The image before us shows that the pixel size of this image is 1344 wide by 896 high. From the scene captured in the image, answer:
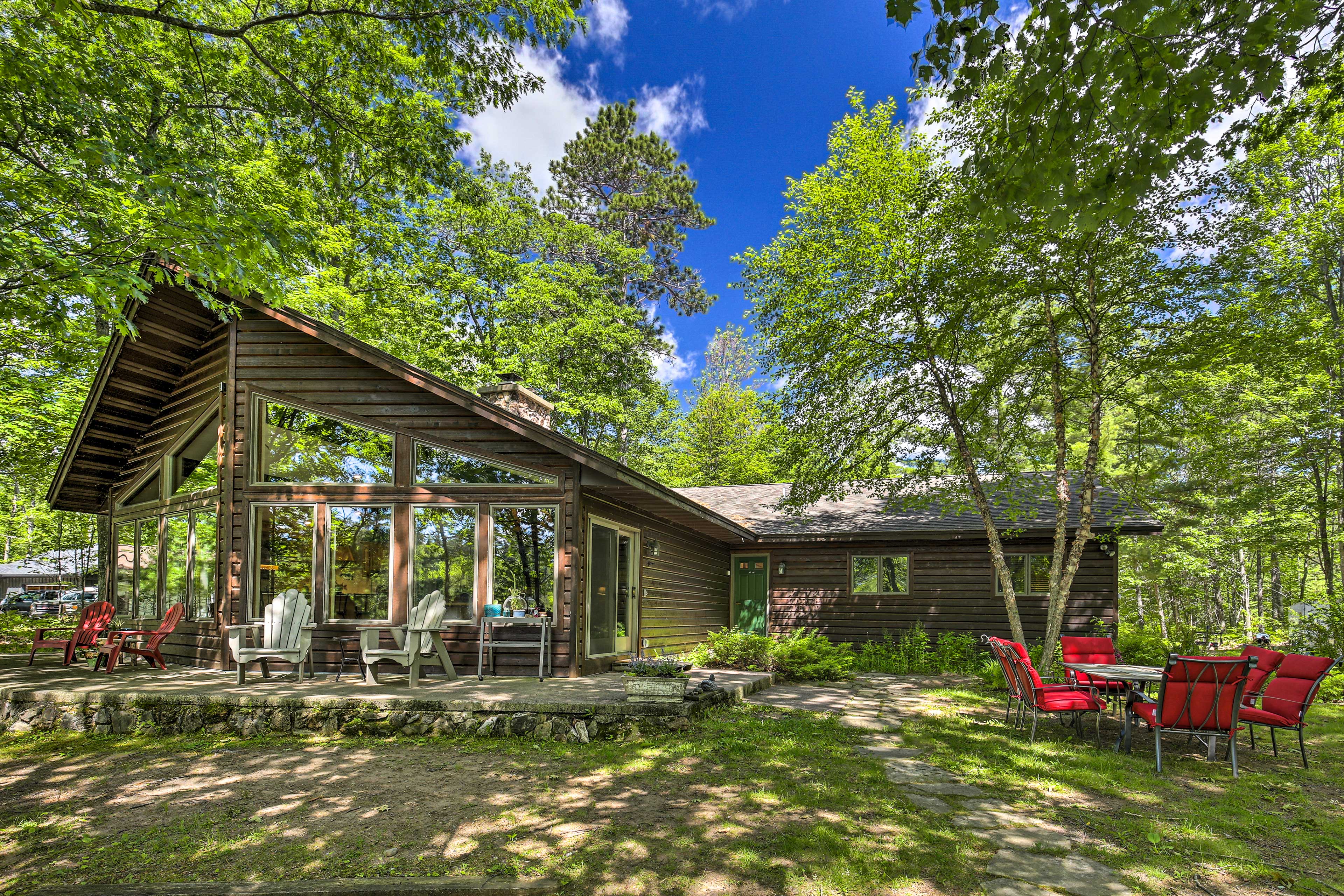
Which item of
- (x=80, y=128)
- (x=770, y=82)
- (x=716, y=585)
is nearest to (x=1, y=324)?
(x=80, y=128)

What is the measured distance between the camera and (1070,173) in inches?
149

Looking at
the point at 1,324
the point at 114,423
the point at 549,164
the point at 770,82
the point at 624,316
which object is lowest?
the point at 114,423

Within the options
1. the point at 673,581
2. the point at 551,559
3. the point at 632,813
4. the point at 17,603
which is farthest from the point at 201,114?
the point at 17,603

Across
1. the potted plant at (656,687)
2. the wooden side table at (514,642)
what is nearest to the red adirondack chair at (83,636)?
the wooden side table at (514,642)

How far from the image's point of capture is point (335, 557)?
859cm

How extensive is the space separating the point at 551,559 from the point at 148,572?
659 cm

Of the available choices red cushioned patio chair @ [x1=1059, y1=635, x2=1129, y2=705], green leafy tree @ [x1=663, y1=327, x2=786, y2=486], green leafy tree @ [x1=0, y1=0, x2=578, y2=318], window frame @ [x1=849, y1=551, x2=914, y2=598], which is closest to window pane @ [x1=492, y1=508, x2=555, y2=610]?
green leafy tree @ [x1=0, y1=0, x2=578, y2=318]

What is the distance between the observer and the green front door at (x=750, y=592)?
1481cm

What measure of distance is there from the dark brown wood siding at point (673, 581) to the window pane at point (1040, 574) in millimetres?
5984

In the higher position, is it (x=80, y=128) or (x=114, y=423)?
(x=80, y=128)

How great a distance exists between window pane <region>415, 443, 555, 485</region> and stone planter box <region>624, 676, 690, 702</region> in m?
2.86

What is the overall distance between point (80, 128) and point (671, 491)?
778cm

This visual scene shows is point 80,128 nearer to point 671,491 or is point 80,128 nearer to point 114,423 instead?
point 114,423

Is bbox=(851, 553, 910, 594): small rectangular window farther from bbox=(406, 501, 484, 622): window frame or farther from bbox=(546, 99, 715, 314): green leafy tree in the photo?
bbox=(546, 99, 715, 314): green leafy tree
